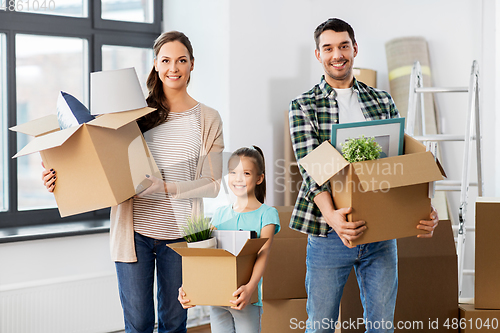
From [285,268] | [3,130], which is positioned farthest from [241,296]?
[3,130]

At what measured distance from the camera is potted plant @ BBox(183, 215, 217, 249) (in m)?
1.30

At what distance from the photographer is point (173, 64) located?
1419 mm

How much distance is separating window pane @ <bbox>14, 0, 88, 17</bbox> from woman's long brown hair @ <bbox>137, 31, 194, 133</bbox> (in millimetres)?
1496

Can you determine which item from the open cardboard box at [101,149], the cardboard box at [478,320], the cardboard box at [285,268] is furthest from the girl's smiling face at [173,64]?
the cardboard box at [478,320]

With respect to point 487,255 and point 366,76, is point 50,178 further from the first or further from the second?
point 366,76

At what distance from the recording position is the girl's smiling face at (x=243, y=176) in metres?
1.49

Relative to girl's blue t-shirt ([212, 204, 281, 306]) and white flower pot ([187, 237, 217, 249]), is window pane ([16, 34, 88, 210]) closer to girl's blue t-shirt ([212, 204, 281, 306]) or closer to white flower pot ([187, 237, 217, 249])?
girl's blue t-shirt ([212, 204, 281, 306])

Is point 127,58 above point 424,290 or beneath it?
above

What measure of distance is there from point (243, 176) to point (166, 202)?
256 millimetres

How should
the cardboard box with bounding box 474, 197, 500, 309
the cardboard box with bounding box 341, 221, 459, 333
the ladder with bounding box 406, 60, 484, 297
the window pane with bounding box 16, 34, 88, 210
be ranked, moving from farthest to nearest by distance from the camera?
the window pane with bounding box 16, 34, 88, 210, the ladder with bounding box 406, 60, 484, 297, the cardboard box with bounding box 341, 221, 459, 333, the cardboard box with bounding box 474, 197, 500, 309

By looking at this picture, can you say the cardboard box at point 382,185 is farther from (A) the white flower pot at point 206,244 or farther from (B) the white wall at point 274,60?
(B) the white wall at point 274,60

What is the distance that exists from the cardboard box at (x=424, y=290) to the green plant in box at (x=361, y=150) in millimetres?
953

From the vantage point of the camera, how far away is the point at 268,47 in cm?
297

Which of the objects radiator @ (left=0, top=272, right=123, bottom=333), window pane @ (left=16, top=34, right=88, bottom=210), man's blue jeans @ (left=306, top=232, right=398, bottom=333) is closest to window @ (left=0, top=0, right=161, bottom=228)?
window pane @ (left=16, top=34, right=88, bottom=210)
